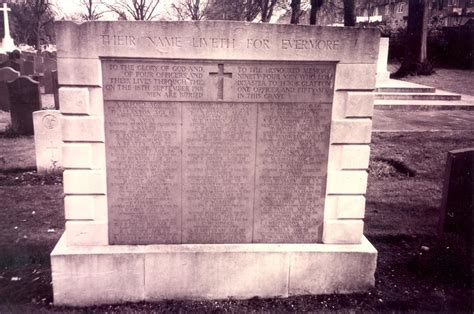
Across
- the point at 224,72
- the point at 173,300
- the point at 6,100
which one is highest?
the point at 224,72

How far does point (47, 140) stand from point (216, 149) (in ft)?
17.6

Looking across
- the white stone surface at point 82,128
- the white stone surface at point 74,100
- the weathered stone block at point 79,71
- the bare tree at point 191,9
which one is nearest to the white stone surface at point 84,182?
the white stone surface at point 82,128

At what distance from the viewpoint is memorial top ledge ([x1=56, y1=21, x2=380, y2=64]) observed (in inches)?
158

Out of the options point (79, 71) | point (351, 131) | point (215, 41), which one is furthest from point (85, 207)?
point (351, 131)

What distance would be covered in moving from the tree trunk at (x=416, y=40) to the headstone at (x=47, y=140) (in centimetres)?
2072

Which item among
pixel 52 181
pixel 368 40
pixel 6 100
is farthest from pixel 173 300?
pixel 6 100

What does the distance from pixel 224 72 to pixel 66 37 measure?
151cm

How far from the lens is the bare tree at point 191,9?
154 ft

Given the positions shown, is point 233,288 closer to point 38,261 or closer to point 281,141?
point 281,141

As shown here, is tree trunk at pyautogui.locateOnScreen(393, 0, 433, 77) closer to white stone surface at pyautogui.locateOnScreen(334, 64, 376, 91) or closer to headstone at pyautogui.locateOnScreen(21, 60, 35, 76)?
headstone at pyautogui.locateOnScreen(21, 60, 35, 76)

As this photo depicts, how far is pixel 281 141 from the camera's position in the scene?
4.50 metres

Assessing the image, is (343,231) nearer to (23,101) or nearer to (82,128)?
(82,128)

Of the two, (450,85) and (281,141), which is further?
(450,85)

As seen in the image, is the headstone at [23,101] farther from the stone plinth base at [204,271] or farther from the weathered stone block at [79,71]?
the weathered stone block at [79,71]
